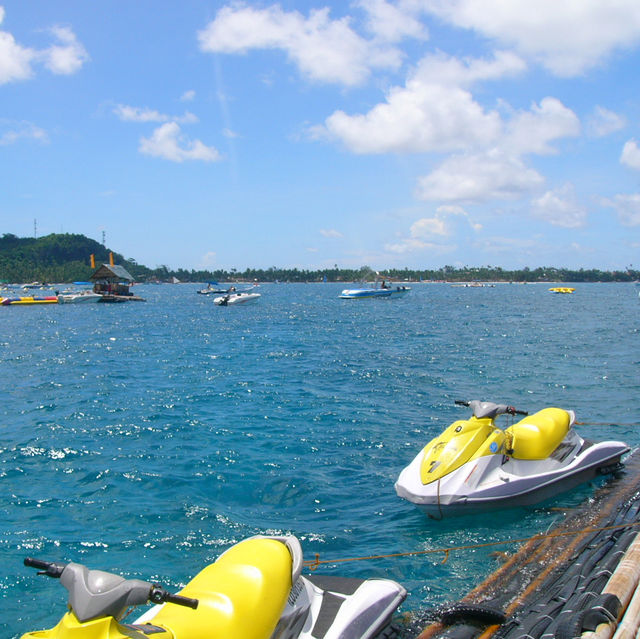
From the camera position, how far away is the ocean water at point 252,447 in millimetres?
8289

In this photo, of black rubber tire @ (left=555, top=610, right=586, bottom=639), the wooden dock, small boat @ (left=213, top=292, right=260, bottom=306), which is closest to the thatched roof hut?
small boat @ (left=213, top=292, right=260, bottom=306)

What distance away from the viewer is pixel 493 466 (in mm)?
9336

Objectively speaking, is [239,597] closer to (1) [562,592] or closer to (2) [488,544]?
(1) [562,592]

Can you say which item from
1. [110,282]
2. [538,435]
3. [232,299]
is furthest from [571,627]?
[110,282]

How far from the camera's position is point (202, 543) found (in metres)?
8.66

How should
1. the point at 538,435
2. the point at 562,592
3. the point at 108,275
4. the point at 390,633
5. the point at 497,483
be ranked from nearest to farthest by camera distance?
the point at 390,633, the point at 562,592, the point at 497,483, the point at 538,435, the point at 108,275

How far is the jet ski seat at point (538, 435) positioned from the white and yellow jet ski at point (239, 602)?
4744 millimetres

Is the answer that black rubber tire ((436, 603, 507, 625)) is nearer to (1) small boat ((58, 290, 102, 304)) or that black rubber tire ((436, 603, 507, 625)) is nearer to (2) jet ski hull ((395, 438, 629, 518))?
(2) jet ski hull ((395, 438, 629, 518))

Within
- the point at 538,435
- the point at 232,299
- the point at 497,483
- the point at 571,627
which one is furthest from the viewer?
the point at 232,299

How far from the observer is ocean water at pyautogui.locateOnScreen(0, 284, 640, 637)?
829 cm

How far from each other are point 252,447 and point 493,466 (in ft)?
20.6

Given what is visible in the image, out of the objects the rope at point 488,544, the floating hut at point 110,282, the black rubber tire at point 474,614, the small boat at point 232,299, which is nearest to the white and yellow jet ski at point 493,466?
the rope at point 488,544

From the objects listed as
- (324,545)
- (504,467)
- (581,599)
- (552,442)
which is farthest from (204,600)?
(552,442)

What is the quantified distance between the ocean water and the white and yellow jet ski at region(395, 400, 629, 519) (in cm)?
33
